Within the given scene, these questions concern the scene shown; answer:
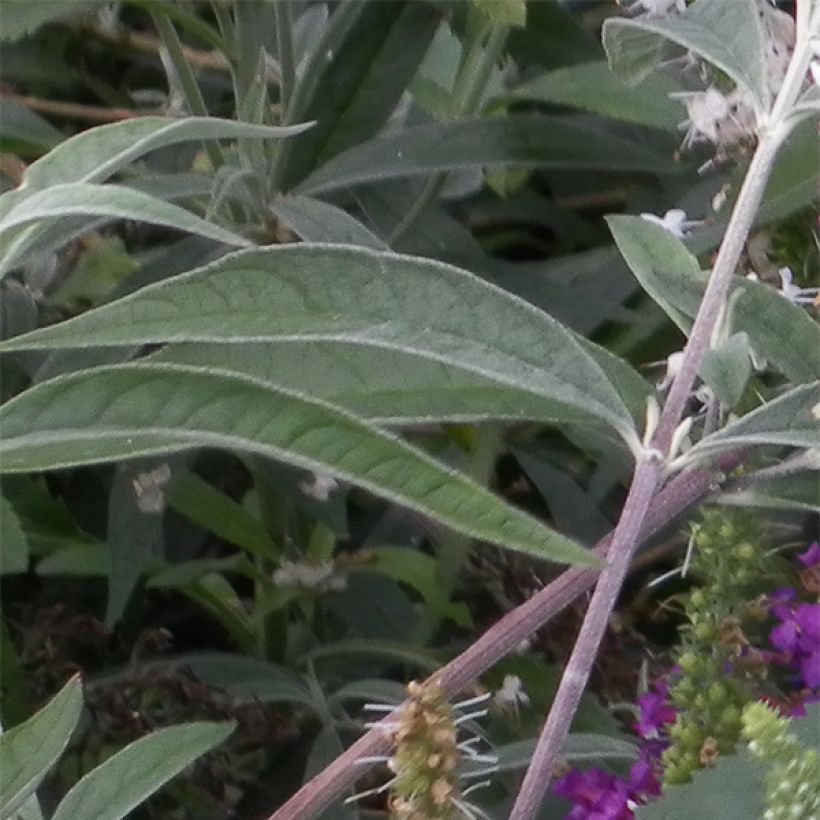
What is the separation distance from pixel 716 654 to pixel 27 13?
439 millimetres

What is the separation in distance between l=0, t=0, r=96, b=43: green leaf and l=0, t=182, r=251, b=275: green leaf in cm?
29

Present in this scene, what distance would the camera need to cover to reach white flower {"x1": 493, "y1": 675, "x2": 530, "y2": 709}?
0.61 meters

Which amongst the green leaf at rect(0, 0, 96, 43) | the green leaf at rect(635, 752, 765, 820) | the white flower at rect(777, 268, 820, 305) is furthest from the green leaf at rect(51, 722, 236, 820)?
the green leaf at rect(0, 0, 96, 43)

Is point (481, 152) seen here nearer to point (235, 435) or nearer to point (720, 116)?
point (720, 116)

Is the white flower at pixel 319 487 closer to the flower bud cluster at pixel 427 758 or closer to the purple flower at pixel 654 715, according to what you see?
the purple flower at pixel 654 715

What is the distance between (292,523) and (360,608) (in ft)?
0.20

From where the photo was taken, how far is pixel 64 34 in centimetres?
89

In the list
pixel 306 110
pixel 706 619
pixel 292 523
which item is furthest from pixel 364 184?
pixel 706 619

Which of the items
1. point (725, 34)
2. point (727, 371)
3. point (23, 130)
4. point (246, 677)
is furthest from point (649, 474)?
point (23, 130)

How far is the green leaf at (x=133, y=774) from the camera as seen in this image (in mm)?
435

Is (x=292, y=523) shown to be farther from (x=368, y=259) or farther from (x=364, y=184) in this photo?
(x=368, y=259)

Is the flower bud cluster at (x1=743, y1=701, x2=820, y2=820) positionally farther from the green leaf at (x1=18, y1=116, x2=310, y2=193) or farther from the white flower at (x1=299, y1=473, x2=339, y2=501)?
the white flower at (x1=299, y1=473, x2=339, y2=501)

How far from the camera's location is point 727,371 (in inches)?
15.0

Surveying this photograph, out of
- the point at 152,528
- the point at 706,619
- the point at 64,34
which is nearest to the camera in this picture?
the point at 706,619
